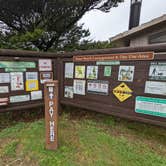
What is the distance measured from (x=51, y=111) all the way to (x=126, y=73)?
54.2 inches

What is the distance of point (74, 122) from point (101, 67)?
4.21ft

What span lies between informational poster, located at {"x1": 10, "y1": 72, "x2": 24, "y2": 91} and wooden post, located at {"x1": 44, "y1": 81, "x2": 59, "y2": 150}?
117cm

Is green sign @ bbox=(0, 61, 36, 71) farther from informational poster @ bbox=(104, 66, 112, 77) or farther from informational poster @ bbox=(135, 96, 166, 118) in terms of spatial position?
informational poster @ bbox=(135, 96, 166, 118)

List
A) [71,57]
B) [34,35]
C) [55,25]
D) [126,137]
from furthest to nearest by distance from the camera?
[55,25] < [34,35] < [71,57] < [126,137]

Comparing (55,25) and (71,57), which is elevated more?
(55,25)

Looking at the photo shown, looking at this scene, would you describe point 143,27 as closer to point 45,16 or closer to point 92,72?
point 92,72

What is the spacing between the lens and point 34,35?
216 inches

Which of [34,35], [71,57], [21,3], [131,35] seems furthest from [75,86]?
[21,3]

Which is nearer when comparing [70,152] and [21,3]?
[70,152]

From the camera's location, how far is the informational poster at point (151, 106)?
2.06 metres

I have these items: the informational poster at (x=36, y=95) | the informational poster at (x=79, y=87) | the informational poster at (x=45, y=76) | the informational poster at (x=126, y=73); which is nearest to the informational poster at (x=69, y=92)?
the informational poster at (x=79, y=87)

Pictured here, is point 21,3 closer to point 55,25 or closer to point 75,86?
point 55,25

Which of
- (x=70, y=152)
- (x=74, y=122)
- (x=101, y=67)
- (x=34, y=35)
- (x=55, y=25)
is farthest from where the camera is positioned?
(x=55, y=25)

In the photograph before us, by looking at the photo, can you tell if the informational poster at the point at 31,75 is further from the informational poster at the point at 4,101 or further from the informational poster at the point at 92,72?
the informational poster at the point at 92,72
